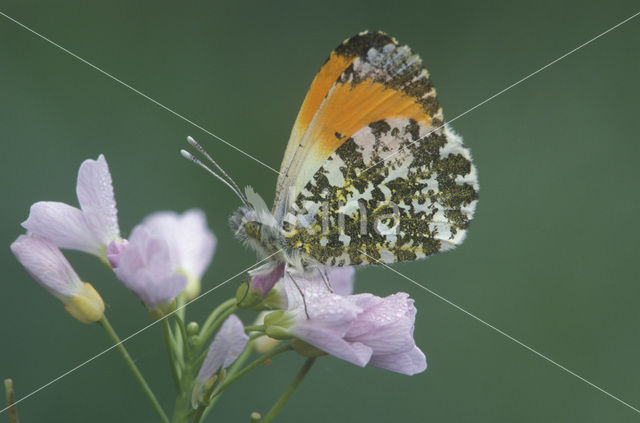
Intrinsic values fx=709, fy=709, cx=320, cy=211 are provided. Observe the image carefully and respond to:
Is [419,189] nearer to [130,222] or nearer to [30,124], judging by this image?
[130,222]

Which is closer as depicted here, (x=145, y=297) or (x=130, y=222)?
(x=145, y=297)

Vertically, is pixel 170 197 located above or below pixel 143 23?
below

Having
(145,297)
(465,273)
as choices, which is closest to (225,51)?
(465,273)

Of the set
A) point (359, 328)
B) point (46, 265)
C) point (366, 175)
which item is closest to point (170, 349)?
point (46, 265)

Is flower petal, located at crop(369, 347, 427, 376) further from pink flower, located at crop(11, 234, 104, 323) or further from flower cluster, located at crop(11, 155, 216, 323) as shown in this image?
pink flower, located at crop(11, 234, 104, 323)

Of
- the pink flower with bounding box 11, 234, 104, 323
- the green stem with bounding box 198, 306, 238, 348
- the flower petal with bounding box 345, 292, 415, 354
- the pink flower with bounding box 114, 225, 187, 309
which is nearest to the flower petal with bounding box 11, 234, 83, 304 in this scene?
the pink flower with bounding box 11, 234, 104, 323

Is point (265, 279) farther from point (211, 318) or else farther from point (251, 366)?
point (251, 366)

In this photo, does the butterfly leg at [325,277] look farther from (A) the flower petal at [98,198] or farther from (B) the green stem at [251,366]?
(A) the flower petal at [98,198]
